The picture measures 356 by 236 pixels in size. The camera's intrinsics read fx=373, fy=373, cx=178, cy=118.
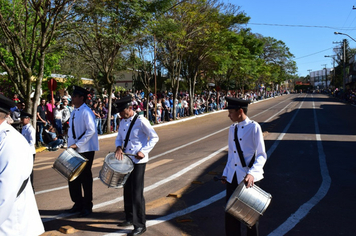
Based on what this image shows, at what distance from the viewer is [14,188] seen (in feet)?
8.57

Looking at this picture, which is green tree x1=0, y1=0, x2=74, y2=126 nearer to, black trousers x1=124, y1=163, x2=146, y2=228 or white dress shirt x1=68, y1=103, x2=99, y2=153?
white dress shirt x1=68, y1=103, x2=99, y2=153

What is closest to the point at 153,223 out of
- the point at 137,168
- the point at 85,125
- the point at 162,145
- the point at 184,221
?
the point at 184,221

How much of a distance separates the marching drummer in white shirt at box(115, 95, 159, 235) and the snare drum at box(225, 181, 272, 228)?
1.72 metres

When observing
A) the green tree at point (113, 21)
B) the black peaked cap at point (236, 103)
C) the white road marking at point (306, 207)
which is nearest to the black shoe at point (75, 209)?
the white road marking at point (306, 207)

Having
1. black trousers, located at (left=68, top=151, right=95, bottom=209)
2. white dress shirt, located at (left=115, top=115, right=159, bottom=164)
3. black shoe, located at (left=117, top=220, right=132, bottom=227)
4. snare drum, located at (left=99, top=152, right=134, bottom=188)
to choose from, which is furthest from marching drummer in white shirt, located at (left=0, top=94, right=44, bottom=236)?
black trousers, located at (left=68, top=151, right=95, bottom=209)

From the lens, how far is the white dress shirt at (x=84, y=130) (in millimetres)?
6180

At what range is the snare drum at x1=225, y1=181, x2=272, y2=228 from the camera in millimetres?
3963

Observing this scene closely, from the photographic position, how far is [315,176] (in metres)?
8.88

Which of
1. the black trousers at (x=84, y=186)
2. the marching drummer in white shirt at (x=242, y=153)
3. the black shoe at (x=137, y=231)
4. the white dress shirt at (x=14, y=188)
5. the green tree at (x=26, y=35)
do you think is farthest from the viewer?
the green tree at (x=26, y=35)

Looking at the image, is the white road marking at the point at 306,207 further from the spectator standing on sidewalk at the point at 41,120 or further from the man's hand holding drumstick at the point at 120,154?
the spectator standing on sidewalk at the point at 41,120

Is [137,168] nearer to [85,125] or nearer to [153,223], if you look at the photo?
[153,223]

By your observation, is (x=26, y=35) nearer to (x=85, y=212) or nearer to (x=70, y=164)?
(x=85, y=212)

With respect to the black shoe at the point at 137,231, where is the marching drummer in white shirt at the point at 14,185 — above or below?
above

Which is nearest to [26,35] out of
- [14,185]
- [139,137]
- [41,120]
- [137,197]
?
[41,120]
